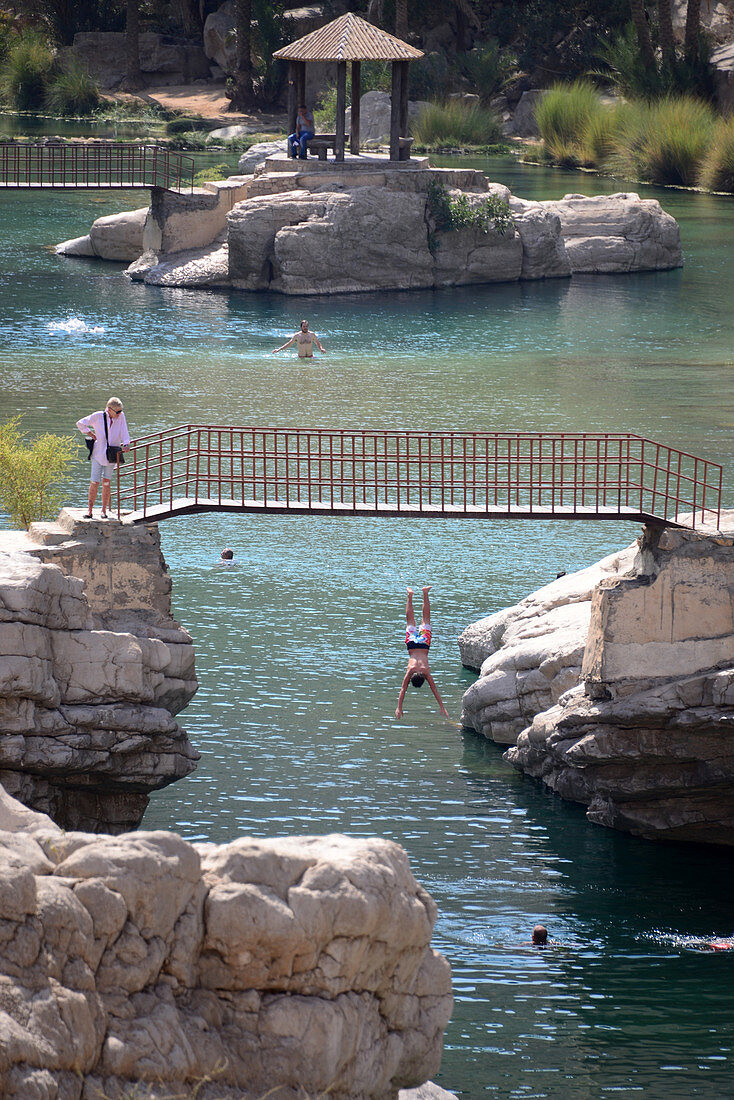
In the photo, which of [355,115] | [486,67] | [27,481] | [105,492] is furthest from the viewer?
[486,67]

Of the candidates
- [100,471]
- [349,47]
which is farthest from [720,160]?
[100,471]

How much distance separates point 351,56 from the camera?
2069 inches

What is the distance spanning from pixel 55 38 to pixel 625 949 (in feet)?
284

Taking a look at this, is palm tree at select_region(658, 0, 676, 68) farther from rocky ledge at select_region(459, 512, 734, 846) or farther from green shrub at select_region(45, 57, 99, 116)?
rocky ledge at select_region(459, 512, 734, 846)

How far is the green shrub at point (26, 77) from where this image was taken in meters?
89.2

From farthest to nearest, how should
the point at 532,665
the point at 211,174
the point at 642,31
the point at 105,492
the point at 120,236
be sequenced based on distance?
the point at 642,31
the point at 211,174
the point at 120,236
the point at 532,665
the point at 105,492

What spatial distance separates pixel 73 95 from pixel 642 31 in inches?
1176

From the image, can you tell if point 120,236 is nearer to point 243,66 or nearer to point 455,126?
point 455,126

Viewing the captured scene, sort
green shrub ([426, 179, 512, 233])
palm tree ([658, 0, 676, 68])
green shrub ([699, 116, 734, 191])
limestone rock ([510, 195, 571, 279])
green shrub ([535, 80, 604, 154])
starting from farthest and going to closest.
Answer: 1. palm tree ([658, 0, 676, 68])
2. green shrub ([535, 80, 604, 154])
3. green shrub ([699, 116, 734, 191])
4. limestone rock ([510, 195, 571, 279])
5. green shrub ([426, 179, 512, 233])

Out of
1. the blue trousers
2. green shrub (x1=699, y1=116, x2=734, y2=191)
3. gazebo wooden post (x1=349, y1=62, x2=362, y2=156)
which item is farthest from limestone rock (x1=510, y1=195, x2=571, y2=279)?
green shrub (x1=699, y1=116, x2=734, y2=191)

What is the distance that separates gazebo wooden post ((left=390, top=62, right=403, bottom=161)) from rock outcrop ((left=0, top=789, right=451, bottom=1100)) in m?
45.5

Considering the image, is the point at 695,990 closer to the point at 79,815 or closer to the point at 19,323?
the point at 79,815

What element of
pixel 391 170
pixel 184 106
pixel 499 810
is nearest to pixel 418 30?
pixel 184 106

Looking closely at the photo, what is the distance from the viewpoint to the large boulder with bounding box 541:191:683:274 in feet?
188
